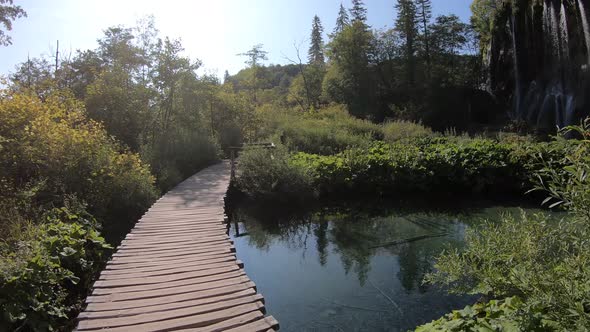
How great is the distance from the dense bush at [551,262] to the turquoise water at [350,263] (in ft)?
4.65

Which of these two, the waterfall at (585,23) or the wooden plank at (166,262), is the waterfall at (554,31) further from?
the wooden plank at (166,262)

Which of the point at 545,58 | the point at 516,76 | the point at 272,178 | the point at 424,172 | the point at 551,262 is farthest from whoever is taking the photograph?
the point at 516,76

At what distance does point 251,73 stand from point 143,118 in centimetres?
2245

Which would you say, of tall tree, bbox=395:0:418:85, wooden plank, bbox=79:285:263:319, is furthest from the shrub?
tall tree, bbox=395:0:418:85

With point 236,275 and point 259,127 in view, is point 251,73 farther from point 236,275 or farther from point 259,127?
point 236,275

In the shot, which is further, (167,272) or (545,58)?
(545,58)

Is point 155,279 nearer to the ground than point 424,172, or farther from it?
nearer to the ground

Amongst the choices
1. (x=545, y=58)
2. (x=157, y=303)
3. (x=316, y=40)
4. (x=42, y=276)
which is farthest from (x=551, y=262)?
(x=316, y=40)

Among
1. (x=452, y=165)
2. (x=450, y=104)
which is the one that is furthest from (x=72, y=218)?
(x=450, y=104)

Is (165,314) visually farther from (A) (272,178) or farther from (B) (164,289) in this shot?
(A) (272,178)

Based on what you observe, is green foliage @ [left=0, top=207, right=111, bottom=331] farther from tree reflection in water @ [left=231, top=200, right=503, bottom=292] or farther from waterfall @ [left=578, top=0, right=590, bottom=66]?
waterfall @ [left=578, top=0, right=590, bottom=66]

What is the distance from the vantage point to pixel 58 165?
6504 millimetres

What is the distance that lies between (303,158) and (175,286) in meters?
7.02

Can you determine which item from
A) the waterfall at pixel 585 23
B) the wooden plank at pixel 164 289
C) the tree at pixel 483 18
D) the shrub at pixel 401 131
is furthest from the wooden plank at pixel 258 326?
the tree at pixel 483 18
